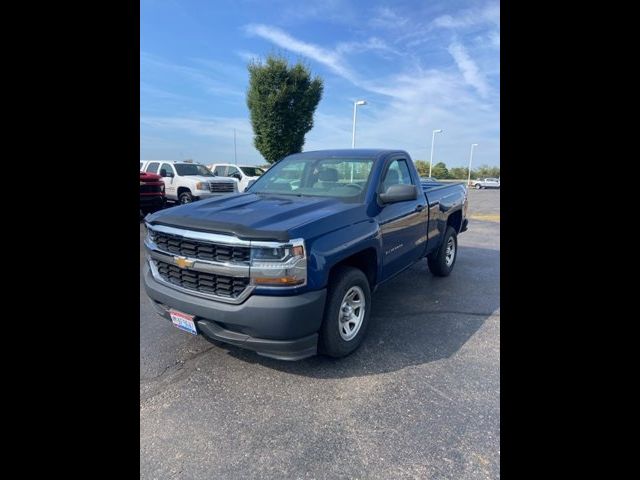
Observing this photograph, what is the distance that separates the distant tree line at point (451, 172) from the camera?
158 feet

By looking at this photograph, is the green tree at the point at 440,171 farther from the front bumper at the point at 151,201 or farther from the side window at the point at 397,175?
the side window at the point at 397,175

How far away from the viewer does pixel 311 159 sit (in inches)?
171

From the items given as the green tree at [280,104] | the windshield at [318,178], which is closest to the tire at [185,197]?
the green tree at [280,104]

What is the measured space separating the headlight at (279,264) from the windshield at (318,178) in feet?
3.95

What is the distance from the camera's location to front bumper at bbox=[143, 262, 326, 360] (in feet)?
8.02

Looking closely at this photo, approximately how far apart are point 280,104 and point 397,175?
1510 centimetres

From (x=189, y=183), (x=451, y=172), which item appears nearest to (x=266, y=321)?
(x=189, y=183)

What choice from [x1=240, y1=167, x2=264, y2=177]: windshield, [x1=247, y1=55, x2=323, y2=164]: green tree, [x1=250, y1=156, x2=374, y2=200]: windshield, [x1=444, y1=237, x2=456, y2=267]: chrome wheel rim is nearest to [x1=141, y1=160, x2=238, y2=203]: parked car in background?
[x1=240, y1=167, x2=264, y2=177]: windshield

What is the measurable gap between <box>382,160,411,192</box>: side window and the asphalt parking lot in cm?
154

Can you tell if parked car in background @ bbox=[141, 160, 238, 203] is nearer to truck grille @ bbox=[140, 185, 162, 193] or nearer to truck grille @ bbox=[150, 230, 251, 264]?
truck grille @ bbox=[140, 185, 162, 193]

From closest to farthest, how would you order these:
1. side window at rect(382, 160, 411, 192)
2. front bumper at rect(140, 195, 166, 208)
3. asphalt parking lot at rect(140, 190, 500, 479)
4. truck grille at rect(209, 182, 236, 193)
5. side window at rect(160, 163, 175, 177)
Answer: asphalt parking lot at rect(140, 190, 500, 479) → side window at rect(382, 160, 411, 192) → front bumper at rect(140, 195, 166, 208) → truck grille at rect(209, 182, 236, 193) → side window at rect(160, 163, 175, 177)

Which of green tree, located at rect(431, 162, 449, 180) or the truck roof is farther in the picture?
green tree, located at rect(431, 162, 449, 180)
